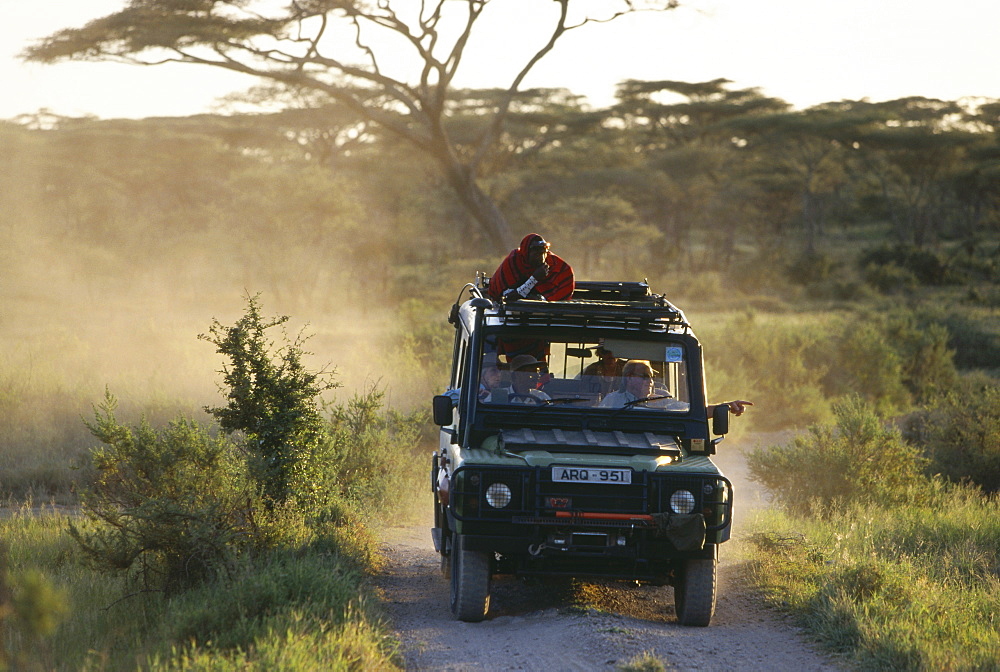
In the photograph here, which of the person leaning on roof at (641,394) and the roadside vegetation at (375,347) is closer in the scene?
the roadside vegetation at (375,347)

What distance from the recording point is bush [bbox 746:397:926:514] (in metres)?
10.1

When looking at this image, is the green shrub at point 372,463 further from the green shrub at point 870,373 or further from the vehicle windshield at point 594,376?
the green shrub at point 870,373

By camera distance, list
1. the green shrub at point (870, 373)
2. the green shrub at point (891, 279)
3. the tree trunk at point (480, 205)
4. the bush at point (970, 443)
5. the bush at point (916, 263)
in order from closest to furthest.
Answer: the bush at point (970, 443) → the green shrub at point (870, 373) → the tree trunk at point (480, 205) → the green shrub at point (891, 279) → the bush at point (916, 263)

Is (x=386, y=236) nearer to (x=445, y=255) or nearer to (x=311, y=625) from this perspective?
(x=445, y=255)

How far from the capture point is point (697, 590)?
587cm

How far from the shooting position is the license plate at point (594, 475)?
564cm

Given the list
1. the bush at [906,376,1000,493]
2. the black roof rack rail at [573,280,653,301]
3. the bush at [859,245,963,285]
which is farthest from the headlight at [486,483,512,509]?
the bush at [859,245,963,285]

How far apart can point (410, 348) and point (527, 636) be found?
10.1 m

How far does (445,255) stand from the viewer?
130 feet

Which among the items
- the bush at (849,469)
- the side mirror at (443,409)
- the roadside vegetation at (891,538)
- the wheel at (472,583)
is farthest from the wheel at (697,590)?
the bush at (849,469)

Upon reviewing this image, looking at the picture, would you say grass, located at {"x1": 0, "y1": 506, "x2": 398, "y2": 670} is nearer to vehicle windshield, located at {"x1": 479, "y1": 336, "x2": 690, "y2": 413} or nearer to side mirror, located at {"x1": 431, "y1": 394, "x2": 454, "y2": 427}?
side mirror, located at {"x1": 431, "y1": 394, "x2": 454, "y2": 427}

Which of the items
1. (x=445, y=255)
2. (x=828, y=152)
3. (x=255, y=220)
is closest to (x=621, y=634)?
(x=255, y=220)

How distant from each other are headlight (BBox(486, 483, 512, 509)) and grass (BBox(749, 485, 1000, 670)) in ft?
6.04

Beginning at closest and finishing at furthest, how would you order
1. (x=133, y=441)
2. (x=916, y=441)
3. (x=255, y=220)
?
(x=133, y=441) → (x=916, y=441) → (x=255, y=220)
